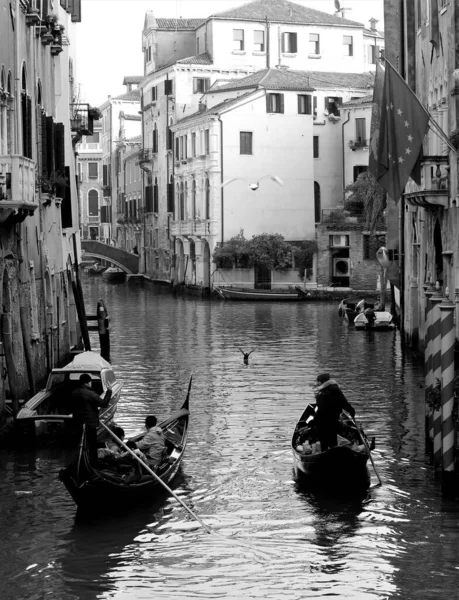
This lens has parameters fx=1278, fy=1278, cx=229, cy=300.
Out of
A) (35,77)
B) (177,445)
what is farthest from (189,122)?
(177,445)

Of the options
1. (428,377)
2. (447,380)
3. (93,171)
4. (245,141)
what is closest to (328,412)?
(428,377)

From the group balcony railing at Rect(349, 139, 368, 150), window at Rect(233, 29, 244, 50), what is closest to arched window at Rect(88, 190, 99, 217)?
window at Rect(233, 29, 244, 50)

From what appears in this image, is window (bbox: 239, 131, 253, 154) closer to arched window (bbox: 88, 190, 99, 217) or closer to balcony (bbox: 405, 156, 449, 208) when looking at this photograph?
balcony (bbox: 405, 156, 449, 208)

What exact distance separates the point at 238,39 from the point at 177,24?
6.06m

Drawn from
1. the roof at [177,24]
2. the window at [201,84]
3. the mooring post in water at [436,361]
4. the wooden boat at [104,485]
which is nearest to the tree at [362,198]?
the window at [201,84]

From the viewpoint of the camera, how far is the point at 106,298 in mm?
50625

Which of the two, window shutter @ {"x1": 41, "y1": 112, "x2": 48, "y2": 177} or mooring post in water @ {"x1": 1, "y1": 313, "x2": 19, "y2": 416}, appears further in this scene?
window shutter @ {"x1": 41, "y1": 112, "x2": 48, "y2": 177}

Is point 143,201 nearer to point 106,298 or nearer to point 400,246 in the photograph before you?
point 106,298

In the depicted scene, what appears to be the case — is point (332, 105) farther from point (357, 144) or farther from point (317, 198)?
point (317, 198)

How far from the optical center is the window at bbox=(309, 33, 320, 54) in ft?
195

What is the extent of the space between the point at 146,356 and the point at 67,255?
9.70 feet

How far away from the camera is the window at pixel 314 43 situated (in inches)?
2339

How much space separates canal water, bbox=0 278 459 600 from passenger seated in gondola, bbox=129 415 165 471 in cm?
50

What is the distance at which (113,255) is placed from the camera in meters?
66.4
